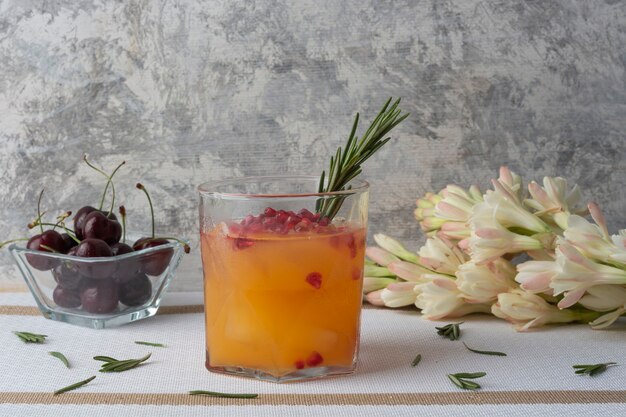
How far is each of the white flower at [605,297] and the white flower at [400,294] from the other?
25 centimetres

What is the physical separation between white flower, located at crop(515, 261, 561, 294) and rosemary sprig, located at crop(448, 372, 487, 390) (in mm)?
184

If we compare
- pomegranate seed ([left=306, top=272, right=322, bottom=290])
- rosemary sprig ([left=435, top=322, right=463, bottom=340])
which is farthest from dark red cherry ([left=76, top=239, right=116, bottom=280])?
rosemary sprig ([left=435, top=322, right=463, bottom=340])

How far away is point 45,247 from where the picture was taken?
1.15 metres

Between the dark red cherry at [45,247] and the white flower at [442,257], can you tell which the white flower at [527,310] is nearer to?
the white flower at [442,257]

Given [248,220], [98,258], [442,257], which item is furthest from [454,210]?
[98,258]

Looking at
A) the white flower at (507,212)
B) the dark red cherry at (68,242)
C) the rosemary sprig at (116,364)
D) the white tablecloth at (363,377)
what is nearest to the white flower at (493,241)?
the white flower at (507,212)

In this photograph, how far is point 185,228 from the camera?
4.68ft

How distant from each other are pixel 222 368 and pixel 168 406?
115 millimetres

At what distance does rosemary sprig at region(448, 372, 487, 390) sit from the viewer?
87 cm

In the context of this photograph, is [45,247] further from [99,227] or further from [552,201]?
[552,201]

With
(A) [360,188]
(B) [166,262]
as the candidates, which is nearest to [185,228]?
(B) [166,262]

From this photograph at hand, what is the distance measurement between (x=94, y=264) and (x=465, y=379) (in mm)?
537

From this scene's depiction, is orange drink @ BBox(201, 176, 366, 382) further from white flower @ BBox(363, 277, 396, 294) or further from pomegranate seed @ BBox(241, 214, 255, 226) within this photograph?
white flower @ BBox(363, 277, 396, 294)

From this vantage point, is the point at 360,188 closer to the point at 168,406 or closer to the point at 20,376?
the point at 168,406
